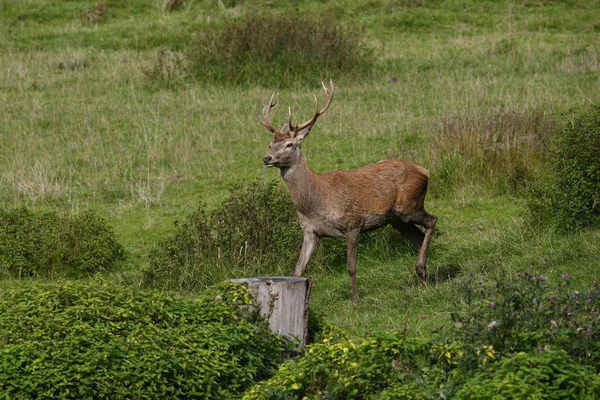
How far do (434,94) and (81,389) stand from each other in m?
13.5

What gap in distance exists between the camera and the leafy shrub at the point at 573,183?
11.6 meters

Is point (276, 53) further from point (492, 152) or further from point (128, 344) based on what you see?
point (128, 344)

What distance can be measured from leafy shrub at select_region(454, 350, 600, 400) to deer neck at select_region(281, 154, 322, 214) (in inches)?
175

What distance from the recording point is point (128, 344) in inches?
284

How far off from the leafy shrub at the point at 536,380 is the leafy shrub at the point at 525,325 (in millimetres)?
270

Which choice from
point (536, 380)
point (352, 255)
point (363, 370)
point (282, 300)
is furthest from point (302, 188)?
point (536, 380)

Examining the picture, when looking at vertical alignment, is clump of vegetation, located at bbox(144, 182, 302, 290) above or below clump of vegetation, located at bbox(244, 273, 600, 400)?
below

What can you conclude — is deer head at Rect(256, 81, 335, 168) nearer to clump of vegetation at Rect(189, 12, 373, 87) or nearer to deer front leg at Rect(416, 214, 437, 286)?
deer front leg at Rect(416, 214, 437, 286)

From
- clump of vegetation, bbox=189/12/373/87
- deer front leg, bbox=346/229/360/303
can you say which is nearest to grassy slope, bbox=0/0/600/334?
deer front leg, bbox=346/229/360/303

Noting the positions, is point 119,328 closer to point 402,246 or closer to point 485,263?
point 485,263

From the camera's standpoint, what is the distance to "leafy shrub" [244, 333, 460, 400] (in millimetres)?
7023

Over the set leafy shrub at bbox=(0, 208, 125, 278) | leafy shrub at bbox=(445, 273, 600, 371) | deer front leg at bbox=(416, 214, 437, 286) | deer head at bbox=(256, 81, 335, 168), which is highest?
deer head at bbox=(256, 81, 335, 168)

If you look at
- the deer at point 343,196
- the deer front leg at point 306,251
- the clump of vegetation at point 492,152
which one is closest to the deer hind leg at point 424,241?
the deer at point 343,196

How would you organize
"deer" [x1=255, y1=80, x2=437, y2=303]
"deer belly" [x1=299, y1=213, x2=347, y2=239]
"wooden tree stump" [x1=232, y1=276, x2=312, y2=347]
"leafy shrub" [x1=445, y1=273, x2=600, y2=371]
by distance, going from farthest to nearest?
"deer belly" [x1=299, y1=213, x2=347, y2=239], "deer" [x1=255, y1=80, x2=437, y2=303], "wooden tree stump" [x1=232, y1=276, x2=312, y2=347], "leafy shrub" [x1=445, y1=273, x2=600, y2=371]
